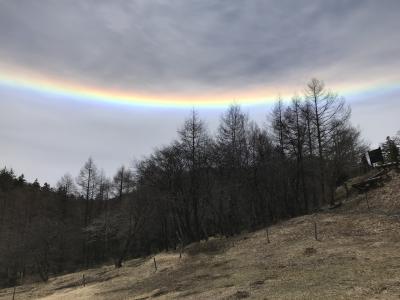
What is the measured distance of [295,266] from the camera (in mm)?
23906

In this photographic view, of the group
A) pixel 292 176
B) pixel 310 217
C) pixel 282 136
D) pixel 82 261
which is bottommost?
pixel 82 261

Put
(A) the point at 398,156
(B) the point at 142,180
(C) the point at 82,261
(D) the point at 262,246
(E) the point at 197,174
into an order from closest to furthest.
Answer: (D) the point at 262,246, (A) the point at 398,156, (E) the point at 197,174, (B) the point at 142,180, (C) the point at 82,261

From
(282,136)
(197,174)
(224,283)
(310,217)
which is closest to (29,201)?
(197,174)

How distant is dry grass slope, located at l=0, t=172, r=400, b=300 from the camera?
18.4 m

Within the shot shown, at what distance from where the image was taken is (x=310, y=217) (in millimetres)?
39406

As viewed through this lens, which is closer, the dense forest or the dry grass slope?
the dry grass slope

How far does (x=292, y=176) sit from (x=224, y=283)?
100 ft

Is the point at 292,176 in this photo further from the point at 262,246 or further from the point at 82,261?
the point at 82,261

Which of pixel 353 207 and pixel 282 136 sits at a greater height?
pixel 282 136

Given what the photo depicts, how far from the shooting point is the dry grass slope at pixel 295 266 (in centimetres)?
1841

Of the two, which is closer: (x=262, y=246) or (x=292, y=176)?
(x=262, y=246)

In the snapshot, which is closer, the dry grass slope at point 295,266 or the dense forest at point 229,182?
the dry grass slope at point 295,266

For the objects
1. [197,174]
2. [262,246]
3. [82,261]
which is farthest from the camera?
[82,261]

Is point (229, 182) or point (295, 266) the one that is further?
point (229, 182)
